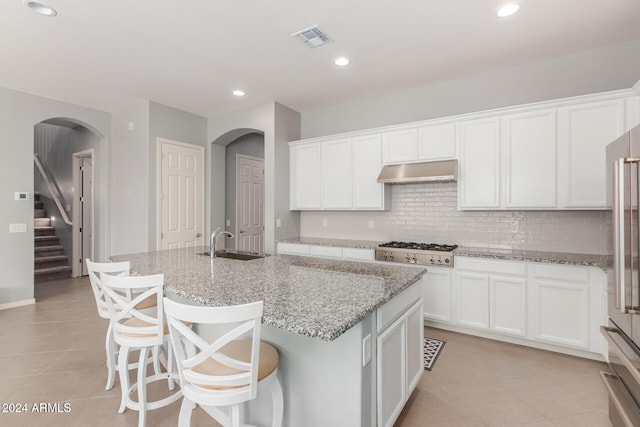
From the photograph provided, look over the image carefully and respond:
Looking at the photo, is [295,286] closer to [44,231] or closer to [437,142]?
[437,142]

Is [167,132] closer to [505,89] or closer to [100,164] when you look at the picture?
[100,164]

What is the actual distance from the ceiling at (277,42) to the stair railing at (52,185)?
277 centimetres

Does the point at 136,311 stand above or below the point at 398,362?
above

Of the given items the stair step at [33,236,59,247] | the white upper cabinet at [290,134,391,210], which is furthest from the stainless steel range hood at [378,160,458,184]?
the stair step at [33,236,59,247]

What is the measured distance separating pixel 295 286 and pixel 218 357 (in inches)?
23.8

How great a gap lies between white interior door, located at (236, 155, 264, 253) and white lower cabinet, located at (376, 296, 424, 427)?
4.12m

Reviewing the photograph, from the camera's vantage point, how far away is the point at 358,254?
12.7 feet

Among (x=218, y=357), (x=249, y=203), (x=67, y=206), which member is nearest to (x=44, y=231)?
(x=67, y=206)

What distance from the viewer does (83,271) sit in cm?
584

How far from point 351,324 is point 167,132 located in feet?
15.1

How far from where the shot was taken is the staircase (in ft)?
18.0

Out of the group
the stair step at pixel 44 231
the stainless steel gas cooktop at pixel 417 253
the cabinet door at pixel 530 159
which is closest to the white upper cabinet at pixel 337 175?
the stainless steel gas cooktop at pixel 417 253

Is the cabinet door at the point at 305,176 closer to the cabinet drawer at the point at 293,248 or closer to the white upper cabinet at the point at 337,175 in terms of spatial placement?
the white upper cabinet at the point at 337,175

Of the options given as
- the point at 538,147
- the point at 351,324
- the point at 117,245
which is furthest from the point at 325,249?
the point at 117,245
